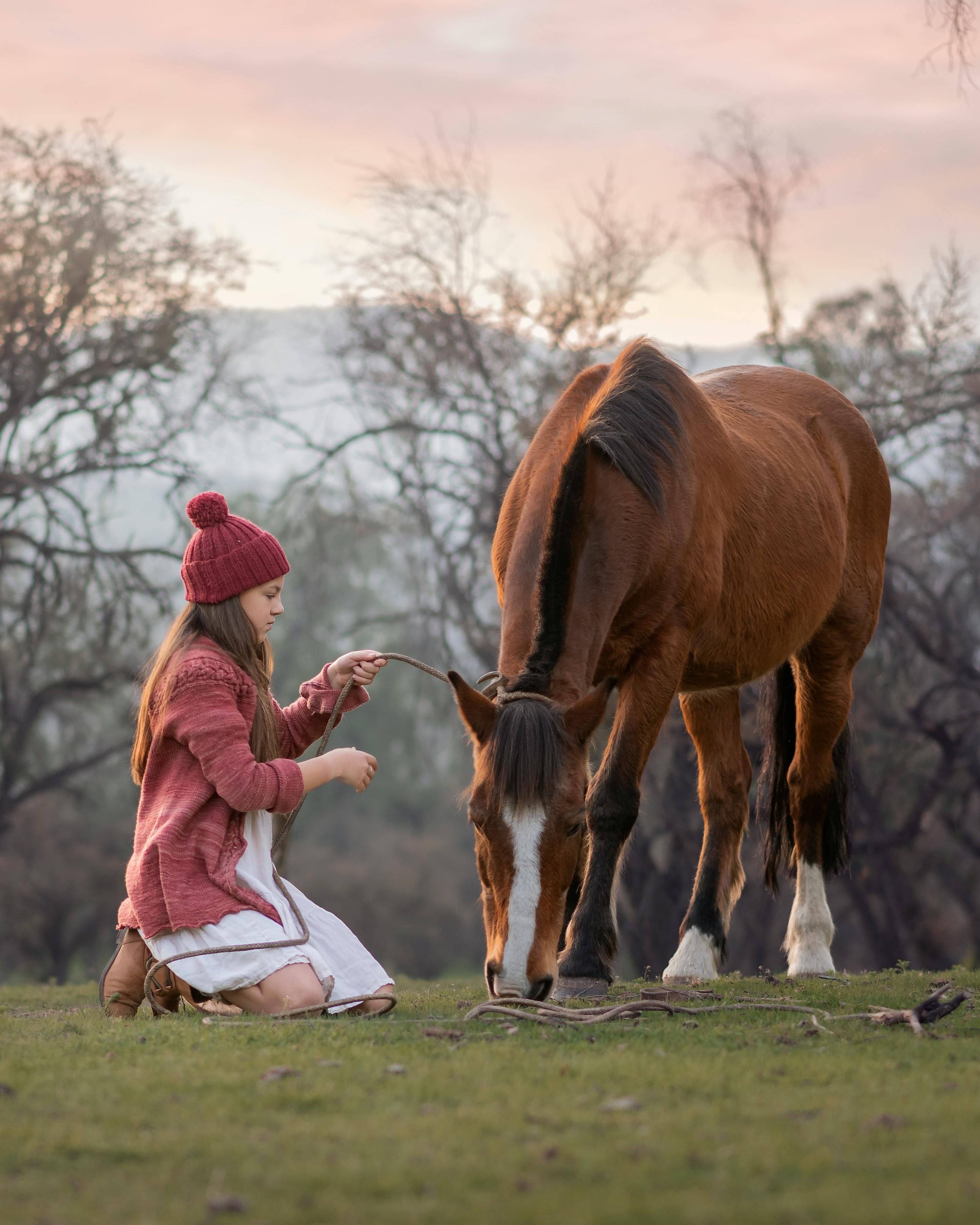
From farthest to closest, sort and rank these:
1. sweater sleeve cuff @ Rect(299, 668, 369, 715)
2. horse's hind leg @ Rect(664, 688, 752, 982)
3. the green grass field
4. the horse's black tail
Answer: the horse's black tail, horse's hind leg @ Rect(664, 688, 752, 982), sweater sleeve cuff @ Rect(299, 668, 369, 715), the green grass field

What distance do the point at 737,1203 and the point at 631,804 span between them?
2.76m

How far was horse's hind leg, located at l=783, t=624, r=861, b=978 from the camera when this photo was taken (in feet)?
20.8

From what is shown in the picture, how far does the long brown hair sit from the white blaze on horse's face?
0.97 m

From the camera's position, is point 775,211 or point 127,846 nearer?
point 775,211

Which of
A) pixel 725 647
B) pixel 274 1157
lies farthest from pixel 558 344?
pixel 274 1157

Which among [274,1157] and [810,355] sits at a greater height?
[810,355]

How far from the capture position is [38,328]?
40.7 feet

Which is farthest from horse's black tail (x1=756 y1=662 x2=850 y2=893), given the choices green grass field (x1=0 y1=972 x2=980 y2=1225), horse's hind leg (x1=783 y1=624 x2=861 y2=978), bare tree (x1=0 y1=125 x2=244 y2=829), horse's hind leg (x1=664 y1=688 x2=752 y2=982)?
bare tree (x1=0 y1=125 x2=244 y2=829)

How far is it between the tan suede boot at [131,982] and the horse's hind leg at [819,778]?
3332 millimetres

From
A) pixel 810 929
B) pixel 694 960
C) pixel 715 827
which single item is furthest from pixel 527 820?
pixel 810 929

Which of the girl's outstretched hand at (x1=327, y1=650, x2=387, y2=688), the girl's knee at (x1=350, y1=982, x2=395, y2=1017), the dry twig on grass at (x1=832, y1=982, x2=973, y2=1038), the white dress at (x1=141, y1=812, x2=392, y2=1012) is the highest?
the girl's outstretched hand at (x1=327, y1=650, x2=387, y2=688)

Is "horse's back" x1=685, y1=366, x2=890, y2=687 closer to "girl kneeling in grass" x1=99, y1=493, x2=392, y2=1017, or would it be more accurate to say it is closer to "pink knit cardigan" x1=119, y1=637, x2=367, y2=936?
"girl kneeling in grass" x1=99, y1=493, x2=392, y2=1017

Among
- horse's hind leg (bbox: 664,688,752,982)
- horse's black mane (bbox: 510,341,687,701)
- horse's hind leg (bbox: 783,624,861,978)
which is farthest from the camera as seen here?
horse's hind leg (bbox: 783,624,861,978)

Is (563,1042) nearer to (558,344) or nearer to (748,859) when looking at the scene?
(558,344)
